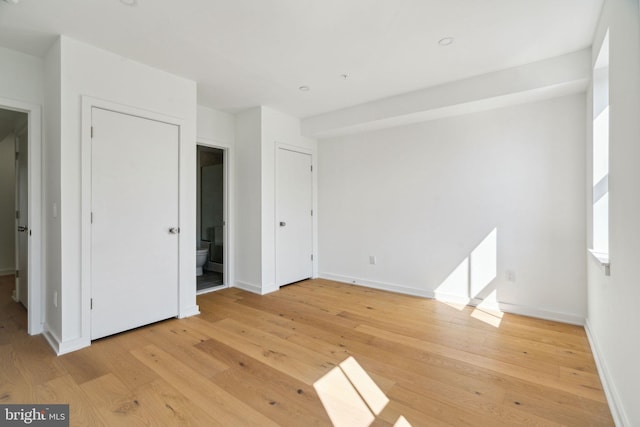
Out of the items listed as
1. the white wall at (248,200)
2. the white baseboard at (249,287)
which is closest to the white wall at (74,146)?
the white wall at (248,200)

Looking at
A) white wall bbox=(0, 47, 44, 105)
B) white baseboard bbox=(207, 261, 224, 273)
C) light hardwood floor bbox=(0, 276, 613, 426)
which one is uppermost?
white wall bbox=(0, 47, 44, 105)

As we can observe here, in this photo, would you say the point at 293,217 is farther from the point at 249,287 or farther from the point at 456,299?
the point at 456,299

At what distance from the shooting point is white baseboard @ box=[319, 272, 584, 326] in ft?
9.89

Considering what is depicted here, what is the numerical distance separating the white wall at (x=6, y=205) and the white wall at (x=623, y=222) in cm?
779

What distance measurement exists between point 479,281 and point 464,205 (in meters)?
0.89

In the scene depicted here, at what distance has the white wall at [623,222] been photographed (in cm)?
138

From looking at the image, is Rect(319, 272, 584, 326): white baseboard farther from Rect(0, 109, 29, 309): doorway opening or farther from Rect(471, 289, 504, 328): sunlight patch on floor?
Rect(0, 109, 29, 309): doorway opening

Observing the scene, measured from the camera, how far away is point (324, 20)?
7.30ft

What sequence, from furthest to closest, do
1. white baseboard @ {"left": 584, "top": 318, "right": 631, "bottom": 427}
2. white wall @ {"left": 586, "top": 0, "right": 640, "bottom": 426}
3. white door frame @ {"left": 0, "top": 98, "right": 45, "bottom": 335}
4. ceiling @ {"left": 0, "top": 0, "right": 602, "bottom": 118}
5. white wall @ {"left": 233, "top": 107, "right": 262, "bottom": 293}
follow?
white wall @ {"left": 233, "top": 107, "right": 262, "bottom": 293} → white door frame @ {"left": 0, "top": 98, "right": 45, "bottom": 335} → ceiling @ {"left": 0, "top": 0, "right": 602, "bottom": 118} → white baseboard @ {"left": 584, "top": 318, "right": 631, "bottom": 427} → white wall @ {"left": 586, "top": 0, "right": 640, "bottom": 426}

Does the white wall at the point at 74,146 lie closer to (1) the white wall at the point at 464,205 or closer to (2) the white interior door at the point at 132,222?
(2) the white interior door at the point at 132,222

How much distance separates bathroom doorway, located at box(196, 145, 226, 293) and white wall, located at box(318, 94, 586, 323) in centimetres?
195

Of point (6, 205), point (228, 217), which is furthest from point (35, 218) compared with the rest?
point (6, 205)

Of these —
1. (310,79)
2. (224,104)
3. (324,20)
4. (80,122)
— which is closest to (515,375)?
(324,20)

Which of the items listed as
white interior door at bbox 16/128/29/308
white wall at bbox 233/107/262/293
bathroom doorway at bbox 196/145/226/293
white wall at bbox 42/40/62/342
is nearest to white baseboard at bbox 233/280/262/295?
white wall at bbox 233/107/262/293
